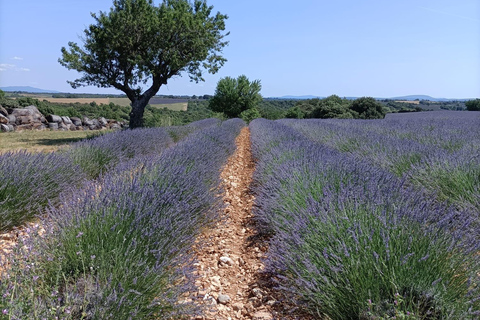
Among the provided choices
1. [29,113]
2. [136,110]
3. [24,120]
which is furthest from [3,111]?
[136,110]

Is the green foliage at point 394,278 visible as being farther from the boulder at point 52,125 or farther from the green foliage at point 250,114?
the green foliage at point 250,114

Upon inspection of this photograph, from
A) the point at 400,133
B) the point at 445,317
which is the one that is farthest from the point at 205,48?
the point at 445,317

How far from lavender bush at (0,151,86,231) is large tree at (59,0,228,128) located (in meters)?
8.21

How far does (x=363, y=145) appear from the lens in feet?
17.1

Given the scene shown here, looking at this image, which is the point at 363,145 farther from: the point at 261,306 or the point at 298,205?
the point at 261,306

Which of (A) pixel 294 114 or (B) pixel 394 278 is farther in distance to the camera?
(A) pixel 294 114

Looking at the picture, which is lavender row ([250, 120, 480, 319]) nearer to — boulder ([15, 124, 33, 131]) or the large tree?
the large tree

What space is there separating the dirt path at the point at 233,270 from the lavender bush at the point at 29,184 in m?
1.37

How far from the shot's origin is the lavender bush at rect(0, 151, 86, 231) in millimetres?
2708

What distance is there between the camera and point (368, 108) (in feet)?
105

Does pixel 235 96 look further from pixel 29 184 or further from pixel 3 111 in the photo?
pixel 29 184

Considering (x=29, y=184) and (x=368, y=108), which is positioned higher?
(x=368, y=108)

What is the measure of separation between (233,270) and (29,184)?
2223 millimetres

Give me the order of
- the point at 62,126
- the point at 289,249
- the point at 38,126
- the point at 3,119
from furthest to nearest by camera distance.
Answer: the point at 62,126
the point at 38,126
the point at 3,119
the point at 289,249
